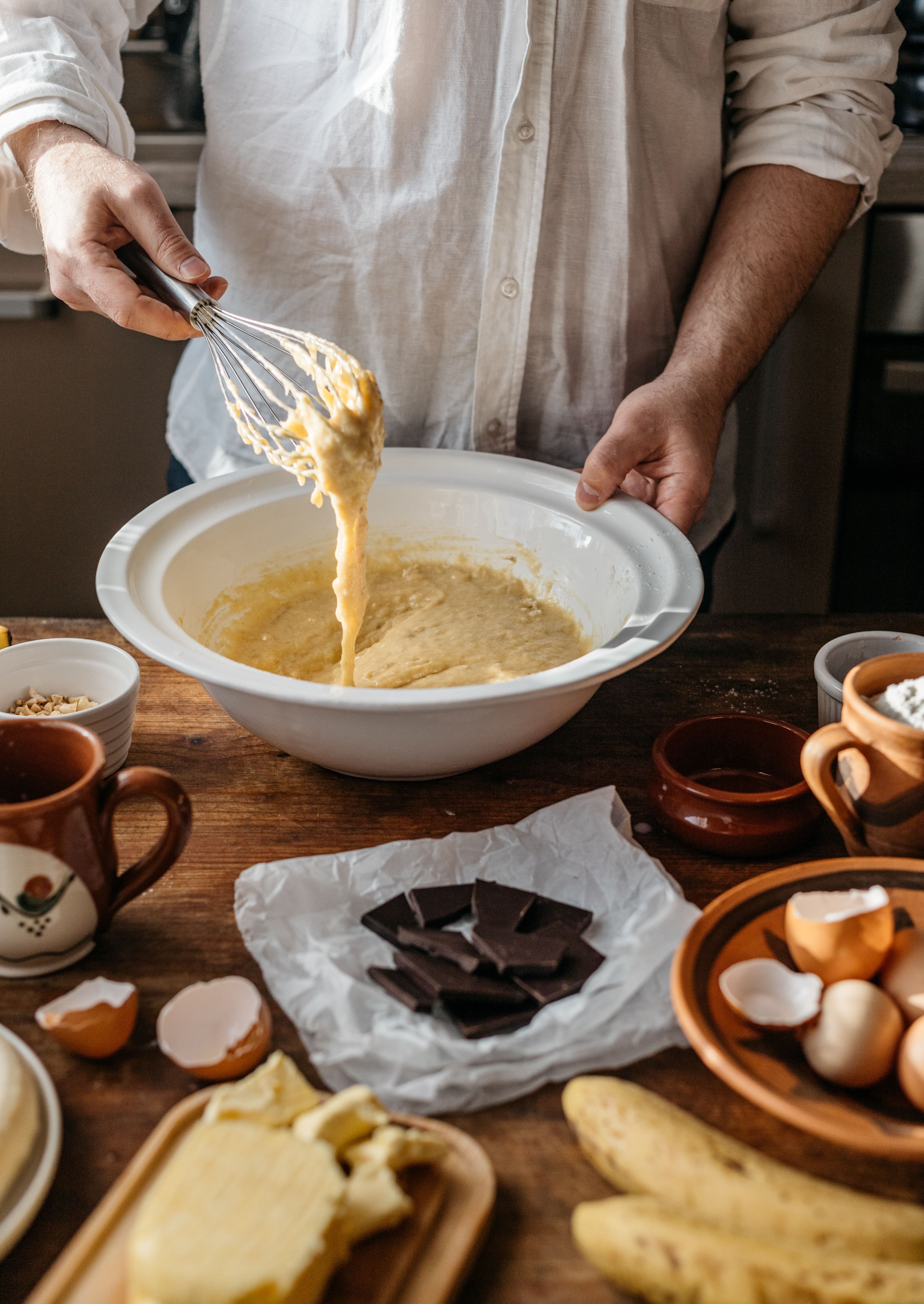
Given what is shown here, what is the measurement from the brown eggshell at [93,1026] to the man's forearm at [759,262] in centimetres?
97

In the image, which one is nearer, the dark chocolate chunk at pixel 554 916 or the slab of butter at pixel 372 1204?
the slab of butter at pixel 372 1204

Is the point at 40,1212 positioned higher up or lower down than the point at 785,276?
lower down

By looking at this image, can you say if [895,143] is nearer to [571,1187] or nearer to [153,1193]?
[571,1187]

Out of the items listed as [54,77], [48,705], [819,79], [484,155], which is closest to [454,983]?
[48,705]

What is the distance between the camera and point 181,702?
111 centimetres

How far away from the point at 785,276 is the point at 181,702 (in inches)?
35.8

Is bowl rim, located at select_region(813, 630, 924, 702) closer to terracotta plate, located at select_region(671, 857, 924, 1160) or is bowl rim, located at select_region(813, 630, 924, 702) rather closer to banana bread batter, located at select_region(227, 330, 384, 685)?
terracotta plate, located at select_region(671, 857, 924, 1160)

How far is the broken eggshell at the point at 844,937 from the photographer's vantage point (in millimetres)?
671

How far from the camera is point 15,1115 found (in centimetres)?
61

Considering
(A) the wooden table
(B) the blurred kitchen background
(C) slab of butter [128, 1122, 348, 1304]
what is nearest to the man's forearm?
(A) the wooden table

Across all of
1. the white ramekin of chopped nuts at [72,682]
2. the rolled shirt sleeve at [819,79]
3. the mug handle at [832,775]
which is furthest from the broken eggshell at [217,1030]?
the rolled shirt sleeve at [819,79]

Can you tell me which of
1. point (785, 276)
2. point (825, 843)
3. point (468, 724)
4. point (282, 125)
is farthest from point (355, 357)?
point (825, 843)

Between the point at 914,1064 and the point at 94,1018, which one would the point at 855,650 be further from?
the point at 94,1018

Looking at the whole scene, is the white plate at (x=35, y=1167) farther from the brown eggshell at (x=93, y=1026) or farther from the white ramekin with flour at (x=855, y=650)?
the white ramekin with flour at (x=855, y=650)
